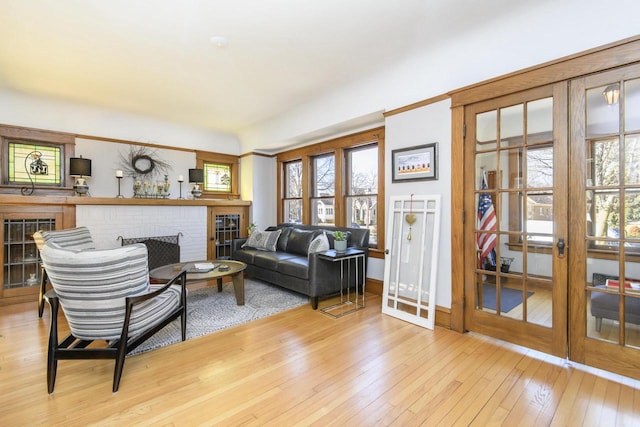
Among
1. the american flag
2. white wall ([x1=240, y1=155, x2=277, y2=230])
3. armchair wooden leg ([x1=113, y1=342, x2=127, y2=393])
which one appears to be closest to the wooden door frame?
the american flag

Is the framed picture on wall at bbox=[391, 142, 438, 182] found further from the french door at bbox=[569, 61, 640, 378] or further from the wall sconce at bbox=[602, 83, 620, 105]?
the wall sconce at bbox=[602, 83, 620, 105]

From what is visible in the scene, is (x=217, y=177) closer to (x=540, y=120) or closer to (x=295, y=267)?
(x=295, y=267)

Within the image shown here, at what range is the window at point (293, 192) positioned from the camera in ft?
18.9

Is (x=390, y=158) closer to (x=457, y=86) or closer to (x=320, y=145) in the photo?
(x=457, y=86)

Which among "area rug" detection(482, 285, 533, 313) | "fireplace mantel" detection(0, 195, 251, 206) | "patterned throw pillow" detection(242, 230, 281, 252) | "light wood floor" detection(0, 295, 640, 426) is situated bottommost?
"light wood floor" detection(0, 295, 640, 426)

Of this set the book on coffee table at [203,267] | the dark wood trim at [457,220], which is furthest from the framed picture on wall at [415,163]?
the book on coffee table at [203,267]

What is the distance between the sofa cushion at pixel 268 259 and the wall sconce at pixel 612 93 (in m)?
3.59

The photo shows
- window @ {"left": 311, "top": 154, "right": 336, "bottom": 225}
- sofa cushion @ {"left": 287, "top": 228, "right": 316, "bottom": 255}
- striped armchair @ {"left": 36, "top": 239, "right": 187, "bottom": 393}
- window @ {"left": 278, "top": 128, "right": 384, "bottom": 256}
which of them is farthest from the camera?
window @ {"left": 311, "top": 154, "right": 336, "bottom": 225}

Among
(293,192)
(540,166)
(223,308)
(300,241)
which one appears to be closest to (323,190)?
(293,192)

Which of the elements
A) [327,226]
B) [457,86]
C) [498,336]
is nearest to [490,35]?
[457,86]

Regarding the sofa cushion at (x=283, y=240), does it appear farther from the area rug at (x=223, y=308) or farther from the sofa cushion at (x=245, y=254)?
the area rug at (x=223, y=308)

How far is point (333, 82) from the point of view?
3.81 meters

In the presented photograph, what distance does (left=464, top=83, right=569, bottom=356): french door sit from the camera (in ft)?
7.67

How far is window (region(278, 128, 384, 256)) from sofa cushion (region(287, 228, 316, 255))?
549mm
